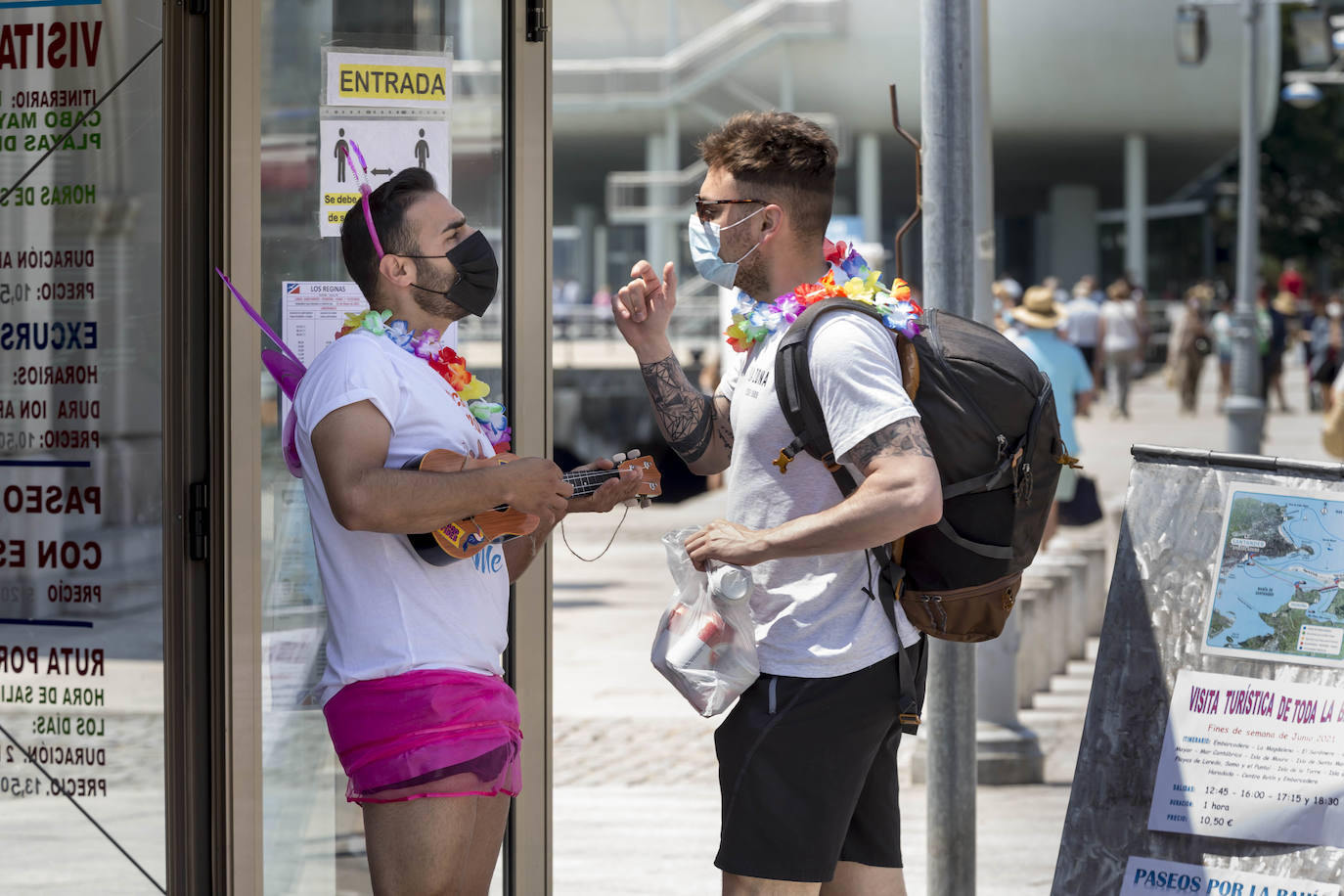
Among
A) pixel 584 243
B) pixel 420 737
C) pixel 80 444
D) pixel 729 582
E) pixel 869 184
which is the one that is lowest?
pixel 420 737

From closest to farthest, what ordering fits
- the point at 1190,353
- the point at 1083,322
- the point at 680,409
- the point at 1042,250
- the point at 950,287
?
the point at 680,409 < the point at 950,287 < the point at 1083,322 < the point at 1190,353 < the point at 1042,250

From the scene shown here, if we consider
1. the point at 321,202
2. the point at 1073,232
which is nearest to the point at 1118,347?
the point at 1073,232

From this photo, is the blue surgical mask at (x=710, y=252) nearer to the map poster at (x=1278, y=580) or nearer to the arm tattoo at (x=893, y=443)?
the arm tattoo at (x=893, y=443)

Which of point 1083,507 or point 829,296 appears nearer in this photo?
point 829,296

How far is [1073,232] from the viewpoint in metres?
48.2

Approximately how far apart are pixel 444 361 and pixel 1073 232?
46.9 metres

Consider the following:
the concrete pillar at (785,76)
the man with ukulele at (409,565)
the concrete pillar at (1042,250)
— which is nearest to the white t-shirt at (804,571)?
the man with ukulele at (409,565)

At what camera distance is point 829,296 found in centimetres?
320

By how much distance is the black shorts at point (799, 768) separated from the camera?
3102 mm

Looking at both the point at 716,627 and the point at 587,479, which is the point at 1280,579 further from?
the point at 587,479

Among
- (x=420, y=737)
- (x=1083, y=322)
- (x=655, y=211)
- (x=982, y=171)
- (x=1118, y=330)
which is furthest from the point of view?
(x=655, y=211)

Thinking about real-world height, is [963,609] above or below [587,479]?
below

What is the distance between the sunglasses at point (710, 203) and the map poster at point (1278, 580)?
1368 millimetres

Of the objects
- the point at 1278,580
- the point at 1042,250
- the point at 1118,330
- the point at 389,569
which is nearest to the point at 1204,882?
the point at 1278,580
